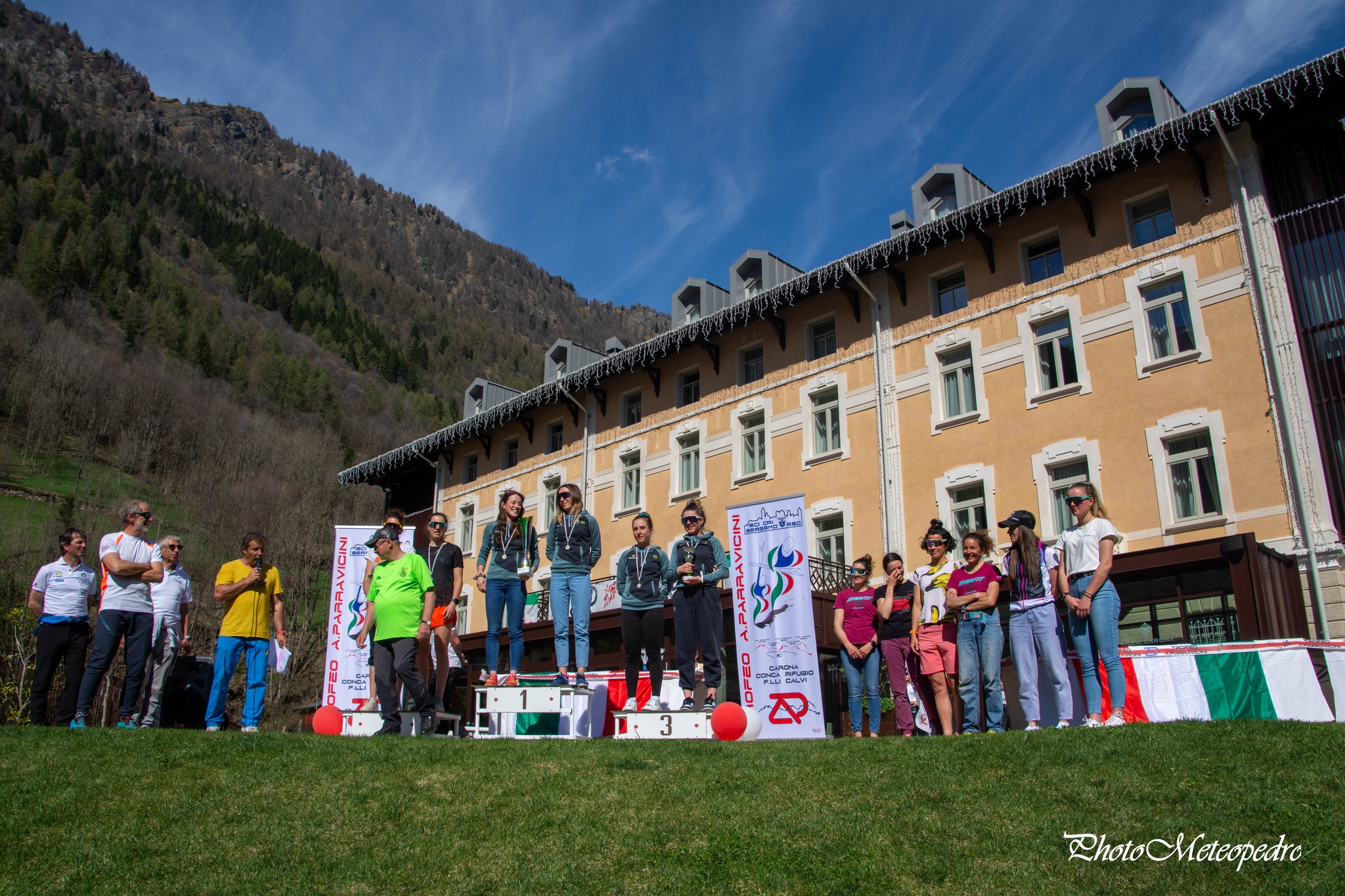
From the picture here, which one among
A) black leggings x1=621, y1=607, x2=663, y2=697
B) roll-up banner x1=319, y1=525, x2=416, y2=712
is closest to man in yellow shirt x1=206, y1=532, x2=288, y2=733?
black leggings x1=621, y1=607, x2=663, y2=697

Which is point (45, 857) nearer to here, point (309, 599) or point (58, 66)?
point (309, 599)

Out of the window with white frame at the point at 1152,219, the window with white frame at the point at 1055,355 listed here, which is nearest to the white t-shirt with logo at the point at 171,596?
the window with white frame at the point at 1055,355

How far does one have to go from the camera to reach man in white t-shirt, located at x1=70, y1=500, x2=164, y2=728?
9.99 metres

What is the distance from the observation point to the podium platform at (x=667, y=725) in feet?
32.9

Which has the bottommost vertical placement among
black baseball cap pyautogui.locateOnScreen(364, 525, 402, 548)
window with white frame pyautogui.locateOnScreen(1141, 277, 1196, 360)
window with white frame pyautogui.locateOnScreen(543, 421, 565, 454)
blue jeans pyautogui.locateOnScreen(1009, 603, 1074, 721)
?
blue jeans pyautogui.locateOnScreen(1009, 603, 1074, 721)

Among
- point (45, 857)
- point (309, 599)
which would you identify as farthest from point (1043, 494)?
point (309, 599)

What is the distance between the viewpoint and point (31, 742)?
7953 millimetres

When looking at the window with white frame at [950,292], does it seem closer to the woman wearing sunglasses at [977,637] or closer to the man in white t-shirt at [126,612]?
the woman wearing sunglasses at [977,637]

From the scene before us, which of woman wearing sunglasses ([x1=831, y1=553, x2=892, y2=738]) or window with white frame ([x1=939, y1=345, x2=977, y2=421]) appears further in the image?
window with white frame ([x1=939, y1=345, x2=977, y2=421])

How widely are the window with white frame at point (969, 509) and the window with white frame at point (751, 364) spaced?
7816 millimetres

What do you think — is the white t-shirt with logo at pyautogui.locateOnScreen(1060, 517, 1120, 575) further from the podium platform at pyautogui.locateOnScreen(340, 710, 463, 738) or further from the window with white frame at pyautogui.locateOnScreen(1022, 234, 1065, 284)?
the window with white frame at pyautogui.locateOnScreen(1022, 234, 1065, 284)

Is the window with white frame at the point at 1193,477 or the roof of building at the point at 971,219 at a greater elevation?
the roof of building at the point at 971,219

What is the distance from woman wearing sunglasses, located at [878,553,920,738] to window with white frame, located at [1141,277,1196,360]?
1223 centimetres

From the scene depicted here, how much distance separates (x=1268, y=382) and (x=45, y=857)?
20087 millimetres
